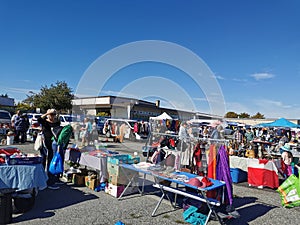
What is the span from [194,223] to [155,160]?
8.67 ft

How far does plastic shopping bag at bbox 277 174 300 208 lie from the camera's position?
4.70m

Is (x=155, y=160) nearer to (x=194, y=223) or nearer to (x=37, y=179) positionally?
(x=194, y=223)

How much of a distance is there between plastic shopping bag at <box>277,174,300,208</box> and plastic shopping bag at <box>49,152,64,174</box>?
457 cm

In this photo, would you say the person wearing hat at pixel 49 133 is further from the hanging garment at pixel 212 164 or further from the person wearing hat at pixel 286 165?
the person wearing hat at pixel 286 165

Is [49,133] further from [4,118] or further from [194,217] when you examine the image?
[4,118]

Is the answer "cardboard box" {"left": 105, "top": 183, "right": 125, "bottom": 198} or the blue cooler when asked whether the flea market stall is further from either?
the blue cooler

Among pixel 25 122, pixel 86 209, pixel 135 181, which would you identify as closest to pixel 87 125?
pixel 25 122

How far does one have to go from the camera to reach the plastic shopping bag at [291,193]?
15.4ft

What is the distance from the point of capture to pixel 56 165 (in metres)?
5.01

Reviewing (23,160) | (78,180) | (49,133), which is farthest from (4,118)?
(23,160)

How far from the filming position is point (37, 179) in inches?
151

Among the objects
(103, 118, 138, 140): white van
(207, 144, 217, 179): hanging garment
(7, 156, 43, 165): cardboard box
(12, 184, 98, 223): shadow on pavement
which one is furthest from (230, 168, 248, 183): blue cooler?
(103, 118, 138, 140): white van

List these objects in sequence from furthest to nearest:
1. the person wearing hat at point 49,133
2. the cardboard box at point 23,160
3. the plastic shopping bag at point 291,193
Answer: the person wearing hat at point 49,133 → the plastic shopping bag at point 291,193 → the cardboard box at point 23,160

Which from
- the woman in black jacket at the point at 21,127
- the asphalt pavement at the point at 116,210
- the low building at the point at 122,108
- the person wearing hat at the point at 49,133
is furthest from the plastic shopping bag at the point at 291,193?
the low building at the point at 122,108
